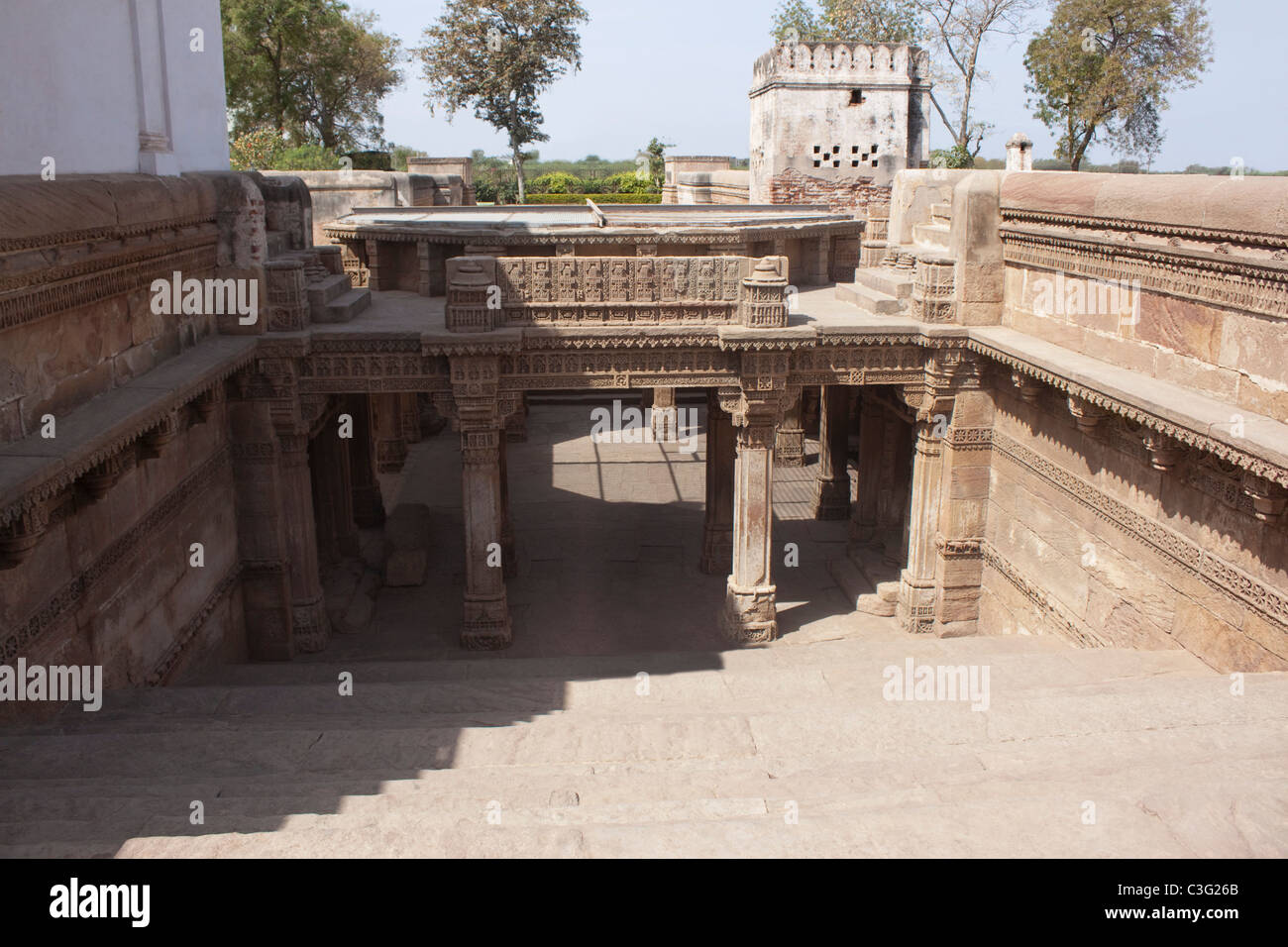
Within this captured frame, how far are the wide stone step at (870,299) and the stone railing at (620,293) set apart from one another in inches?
52.4

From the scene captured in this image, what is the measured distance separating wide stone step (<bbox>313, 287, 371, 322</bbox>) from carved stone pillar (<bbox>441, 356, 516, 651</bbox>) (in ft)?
4.45

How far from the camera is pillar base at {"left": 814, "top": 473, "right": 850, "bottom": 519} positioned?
13977 mm

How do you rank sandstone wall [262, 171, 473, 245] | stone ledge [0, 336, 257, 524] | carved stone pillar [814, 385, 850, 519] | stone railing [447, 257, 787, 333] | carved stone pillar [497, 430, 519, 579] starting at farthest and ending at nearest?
sandstone wall [262, 171, 473, 245] → carved stone pillar [814, 385, 850, 519] → carved stone pillar [497, 430, 519, 579] → stone railing [447, 257, 787, 333] → stone ledge [0, 336, 257, 524]

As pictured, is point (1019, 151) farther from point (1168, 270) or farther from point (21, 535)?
point (21, 535)

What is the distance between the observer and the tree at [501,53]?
108ft

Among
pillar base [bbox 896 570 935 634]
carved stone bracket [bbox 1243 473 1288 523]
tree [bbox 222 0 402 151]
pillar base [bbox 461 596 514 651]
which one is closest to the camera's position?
carved stone bracket [bbox 1243 473 1288 523]

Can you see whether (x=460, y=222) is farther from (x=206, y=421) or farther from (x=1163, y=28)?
(x=1163, y=28)

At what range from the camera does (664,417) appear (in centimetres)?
1806

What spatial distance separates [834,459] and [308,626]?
7.17 metres

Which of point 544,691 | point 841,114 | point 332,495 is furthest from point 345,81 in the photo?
point 544,691

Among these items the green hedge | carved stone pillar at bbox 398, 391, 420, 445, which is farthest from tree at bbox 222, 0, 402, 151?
carved stone pillar at bbox 398, 391, 420, 445

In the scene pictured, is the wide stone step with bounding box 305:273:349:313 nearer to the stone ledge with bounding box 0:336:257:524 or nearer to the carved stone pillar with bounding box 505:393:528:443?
the stone ledge with bounding box 0:336:257:524

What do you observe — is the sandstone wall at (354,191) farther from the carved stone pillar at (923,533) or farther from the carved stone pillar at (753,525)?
the carved stone pillar at (923,533)

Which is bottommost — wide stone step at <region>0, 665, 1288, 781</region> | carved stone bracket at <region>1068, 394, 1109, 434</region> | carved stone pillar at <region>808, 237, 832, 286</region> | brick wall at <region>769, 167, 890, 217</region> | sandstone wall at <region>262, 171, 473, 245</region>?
wide stone step at <region>0, 665, 1288, 781</region>
